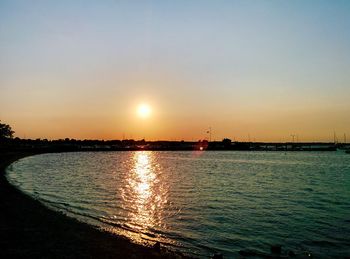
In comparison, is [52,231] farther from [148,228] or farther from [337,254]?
[337,254]

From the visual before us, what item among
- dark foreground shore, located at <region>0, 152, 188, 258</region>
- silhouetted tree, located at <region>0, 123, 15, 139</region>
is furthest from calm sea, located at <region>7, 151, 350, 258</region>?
silhouetted tree, located at <region>0, 123, 15, 139</region>

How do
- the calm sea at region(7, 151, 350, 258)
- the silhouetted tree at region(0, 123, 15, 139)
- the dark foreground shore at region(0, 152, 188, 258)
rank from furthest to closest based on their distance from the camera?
the silhouetted tree at region(0, 123, 15, 139)
the calm sea at region(7, 151, 350, 258)
the dark foreground shore at region(0, 152, 188, 258)

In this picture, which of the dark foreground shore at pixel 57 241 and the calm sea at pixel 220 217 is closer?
the dark foreground shore at pixel 57 241

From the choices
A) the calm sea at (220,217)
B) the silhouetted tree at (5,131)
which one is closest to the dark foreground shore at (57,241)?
the calm sea at (220,217)

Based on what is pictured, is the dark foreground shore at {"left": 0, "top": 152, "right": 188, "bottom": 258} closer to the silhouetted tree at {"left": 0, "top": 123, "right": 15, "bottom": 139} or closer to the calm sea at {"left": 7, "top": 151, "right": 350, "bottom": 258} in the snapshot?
the calm sea at {"left": 7, "top": 151, "right": 350, "bottom": 258}

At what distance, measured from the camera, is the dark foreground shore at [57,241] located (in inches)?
657

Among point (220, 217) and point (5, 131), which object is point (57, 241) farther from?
point (5, 131)

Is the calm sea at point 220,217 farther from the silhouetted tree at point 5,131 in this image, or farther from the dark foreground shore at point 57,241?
the silhouetted tree at point 5,131

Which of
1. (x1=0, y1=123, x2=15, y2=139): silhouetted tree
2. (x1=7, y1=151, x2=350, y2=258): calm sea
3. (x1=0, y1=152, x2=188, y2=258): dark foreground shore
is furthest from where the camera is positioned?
(x1=0, y1=123, x2=15, y2=139): silhouetted tree

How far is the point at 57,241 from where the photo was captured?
18719 mm

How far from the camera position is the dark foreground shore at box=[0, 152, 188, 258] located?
1669 cm

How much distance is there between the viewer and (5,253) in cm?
1602

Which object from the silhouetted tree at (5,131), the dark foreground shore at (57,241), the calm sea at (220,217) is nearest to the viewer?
the dark foreground shore at (57,241)

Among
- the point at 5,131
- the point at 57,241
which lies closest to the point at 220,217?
the point at 57,241
